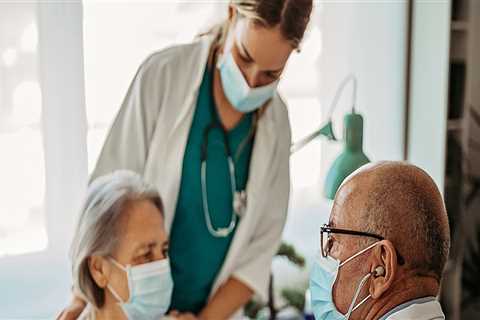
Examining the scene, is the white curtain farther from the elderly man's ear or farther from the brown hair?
the elderly man's ear

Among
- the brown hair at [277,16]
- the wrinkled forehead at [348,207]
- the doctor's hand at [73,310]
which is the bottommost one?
the doctor's hand at [73,310]

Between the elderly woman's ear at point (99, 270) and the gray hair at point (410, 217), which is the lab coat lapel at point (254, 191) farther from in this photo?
the gray hair at point (410, 217)

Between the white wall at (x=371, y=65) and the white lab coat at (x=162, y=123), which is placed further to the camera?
the white wall at (x=371, y=65)

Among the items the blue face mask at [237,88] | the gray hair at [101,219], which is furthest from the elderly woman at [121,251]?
the blue face mask at [237,88]

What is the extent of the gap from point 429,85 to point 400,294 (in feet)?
3.76

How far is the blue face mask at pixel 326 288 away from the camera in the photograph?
131 cm

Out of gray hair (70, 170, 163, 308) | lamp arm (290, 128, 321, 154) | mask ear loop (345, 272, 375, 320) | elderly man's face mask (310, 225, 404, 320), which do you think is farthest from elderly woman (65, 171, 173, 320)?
mask ear loop (345, 272, 375, 320)

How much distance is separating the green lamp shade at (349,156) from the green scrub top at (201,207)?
9.7 inches

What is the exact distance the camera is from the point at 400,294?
1.28m

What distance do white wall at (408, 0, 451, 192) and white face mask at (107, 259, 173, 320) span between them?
0.94 meters

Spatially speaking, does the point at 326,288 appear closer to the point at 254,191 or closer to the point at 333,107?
Answer: the point at 254,191

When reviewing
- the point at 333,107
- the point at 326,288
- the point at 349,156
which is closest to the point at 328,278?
the point at 326,288

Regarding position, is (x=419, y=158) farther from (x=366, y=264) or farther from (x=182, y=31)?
(x=366, y=264)

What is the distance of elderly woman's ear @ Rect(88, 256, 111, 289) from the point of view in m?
1.79
